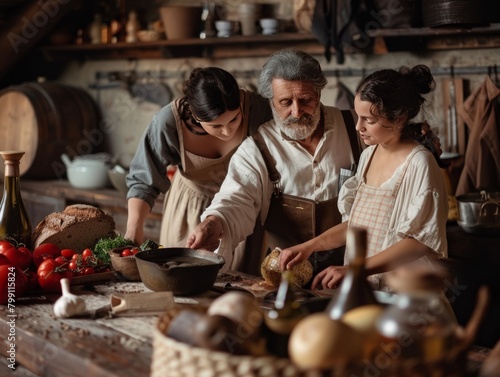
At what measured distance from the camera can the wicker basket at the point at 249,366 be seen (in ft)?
4.99

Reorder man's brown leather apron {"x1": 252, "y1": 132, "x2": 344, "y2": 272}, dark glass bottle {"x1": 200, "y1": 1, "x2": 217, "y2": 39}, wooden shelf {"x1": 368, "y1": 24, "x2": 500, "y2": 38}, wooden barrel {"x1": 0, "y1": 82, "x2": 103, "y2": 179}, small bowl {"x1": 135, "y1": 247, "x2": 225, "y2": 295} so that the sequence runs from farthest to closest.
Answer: wooden barrel {"x1": 0, "y1": 82, "x2": 103, "y2": 179}, dark glass bottle {"x1": 200, "y1": 1, "x2": 217, "y2": 39}, wooden shelf {"x1": 368, "y1": 24, "x2": 500, "y2": 38}, man's brown leather apron {"x1": 252, "y1": 132, "x2": 344, "y2": 272}, small bowl {"x1": 135, "y1": 247, "x2": 225, "y2": 295}

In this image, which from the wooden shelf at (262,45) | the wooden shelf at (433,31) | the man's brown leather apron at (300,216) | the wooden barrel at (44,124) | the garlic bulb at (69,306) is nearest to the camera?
the garlic bulb at (69,306)

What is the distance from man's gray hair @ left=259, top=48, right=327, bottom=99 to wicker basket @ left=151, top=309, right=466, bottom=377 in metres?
1.77

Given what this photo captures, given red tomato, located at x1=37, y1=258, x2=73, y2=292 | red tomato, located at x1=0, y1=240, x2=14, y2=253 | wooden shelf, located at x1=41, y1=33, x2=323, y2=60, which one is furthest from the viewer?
wooden shelf, located at x1=41, y1=33, x2=323, y2=60

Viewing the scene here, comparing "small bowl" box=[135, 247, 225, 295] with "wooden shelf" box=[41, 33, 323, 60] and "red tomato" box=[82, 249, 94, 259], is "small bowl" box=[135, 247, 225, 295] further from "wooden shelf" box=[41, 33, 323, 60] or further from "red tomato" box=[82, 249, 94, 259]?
"wooden shelf" box=[41, 33, 323, 60]

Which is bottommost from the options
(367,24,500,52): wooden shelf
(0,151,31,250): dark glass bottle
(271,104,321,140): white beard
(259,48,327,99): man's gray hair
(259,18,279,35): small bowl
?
(0,151,31,250): dark glass bottle

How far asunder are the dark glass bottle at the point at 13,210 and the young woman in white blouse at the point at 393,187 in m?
1.14

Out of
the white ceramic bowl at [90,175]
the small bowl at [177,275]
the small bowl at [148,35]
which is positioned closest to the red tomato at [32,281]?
the small bowl at [177,275]

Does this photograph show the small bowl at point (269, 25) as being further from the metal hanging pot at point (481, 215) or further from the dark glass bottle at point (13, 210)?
the dark glass bottle at point (13, 210)

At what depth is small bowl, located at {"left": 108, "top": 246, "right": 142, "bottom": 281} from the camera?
9.56ft

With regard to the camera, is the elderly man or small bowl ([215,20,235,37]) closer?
the elderly man

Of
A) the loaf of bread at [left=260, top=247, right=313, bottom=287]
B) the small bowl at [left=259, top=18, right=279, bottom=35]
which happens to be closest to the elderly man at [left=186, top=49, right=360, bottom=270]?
the loaf of bread at [left=260, top=247, right=313, bottom=287]

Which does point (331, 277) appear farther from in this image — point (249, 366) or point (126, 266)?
point (249, 366)

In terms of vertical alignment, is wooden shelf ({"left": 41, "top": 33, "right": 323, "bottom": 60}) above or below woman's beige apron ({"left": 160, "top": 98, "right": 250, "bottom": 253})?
above
